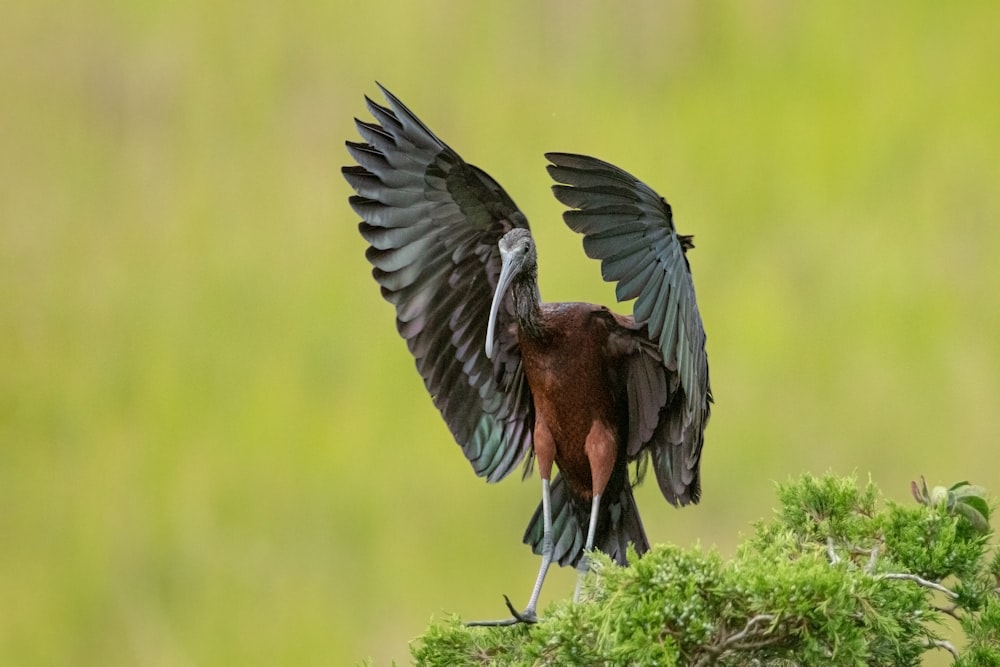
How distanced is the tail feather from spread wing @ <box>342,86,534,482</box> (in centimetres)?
12

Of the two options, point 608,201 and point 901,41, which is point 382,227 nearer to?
point 608,201

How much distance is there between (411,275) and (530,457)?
392mm

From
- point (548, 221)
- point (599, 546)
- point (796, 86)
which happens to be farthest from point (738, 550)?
point (796, 86)

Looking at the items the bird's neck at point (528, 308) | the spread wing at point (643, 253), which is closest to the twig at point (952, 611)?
the spread wing at point (643, 253)

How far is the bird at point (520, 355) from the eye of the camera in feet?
5.60

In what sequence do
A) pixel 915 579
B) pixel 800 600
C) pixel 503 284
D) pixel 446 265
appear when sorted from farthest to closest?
1. pixel 446 265
2. pixel 503 284
3. pixel 915 579
4. pixel 800 600

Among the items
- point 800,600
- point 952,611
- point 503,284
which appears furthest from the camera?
point 503,284

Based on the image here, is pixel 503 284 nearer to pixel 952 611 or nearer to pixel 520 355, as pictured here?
pixel 520 355

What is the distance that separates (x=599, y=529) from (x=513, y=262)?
1.61 ft

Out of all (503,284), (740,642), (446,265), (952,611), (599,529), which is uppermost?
(446,265)

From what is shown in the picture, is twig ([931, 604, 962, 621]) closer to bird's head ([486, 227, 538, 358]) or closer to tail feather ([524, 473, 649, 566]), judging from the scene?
tail feather ([524, 473, 649, 566])

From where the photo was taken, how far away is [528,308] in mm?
1702

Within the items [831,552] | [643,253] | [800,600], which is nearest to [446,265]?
[643,253]

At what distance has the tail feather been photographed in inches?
72.6
